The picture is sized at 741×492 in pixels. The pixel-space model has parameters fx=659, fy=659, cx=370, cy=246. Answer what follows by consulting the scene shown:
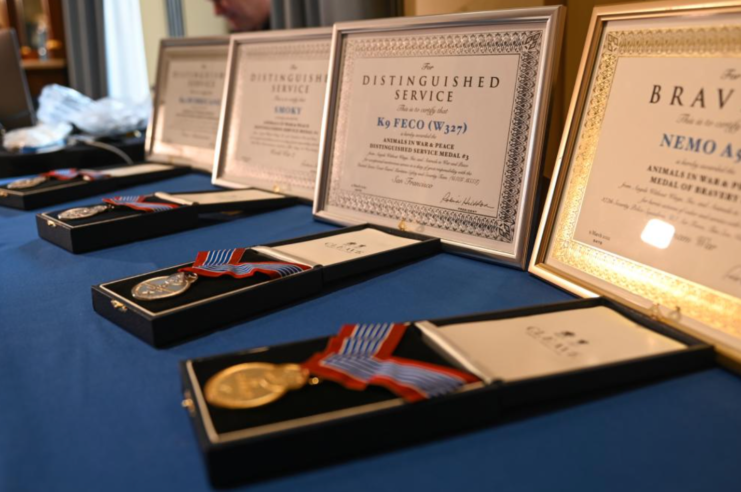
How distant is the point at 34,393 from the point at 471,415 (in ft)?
1.33

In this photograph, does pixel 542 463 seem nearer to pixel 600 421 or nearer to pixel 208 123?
pixel 600 421

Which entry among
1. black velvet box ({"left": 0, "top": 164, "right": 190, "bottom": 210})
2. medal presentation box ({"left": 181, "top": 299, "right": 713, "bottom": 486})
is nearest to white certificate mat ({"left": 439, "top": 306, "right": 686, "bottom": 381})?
medal presentation box ({"left": 181, "top": 299, "right": 713, "bottom": 486})

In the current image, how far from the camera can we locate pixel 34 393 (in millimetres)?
618

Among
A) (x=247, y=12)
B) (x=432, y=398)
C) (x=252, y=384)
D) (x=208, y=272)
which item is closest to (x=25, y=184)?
(x=208, y=272)

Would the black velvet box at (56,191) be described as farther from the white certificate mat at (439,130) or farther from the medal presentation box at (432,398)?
the medal presentation box at (432,398)

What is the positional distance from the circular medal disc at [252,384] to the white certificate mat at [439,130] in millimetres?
454

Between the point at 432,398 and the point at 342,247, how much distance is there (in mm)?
461

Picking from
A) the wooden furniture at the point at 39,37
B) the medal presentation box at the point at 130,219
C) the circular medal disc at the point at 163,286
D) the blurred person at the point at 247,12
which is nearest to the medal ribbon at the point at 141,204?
the medal presentation box at the point at 130,219

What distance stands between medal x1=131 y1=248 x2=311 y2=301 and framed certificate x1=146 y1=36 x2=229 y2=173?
0.81m

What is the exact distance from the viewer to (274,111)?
139 cm

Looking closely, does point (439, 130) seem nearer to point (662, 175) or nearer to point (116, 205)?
point (662, 175)

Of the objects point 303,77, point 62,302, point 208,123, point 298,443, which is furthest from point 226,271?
point 208,123

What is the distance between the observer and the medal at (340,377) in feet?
1.66

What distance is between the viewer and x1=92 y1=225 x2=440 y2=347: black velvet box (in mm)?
697
